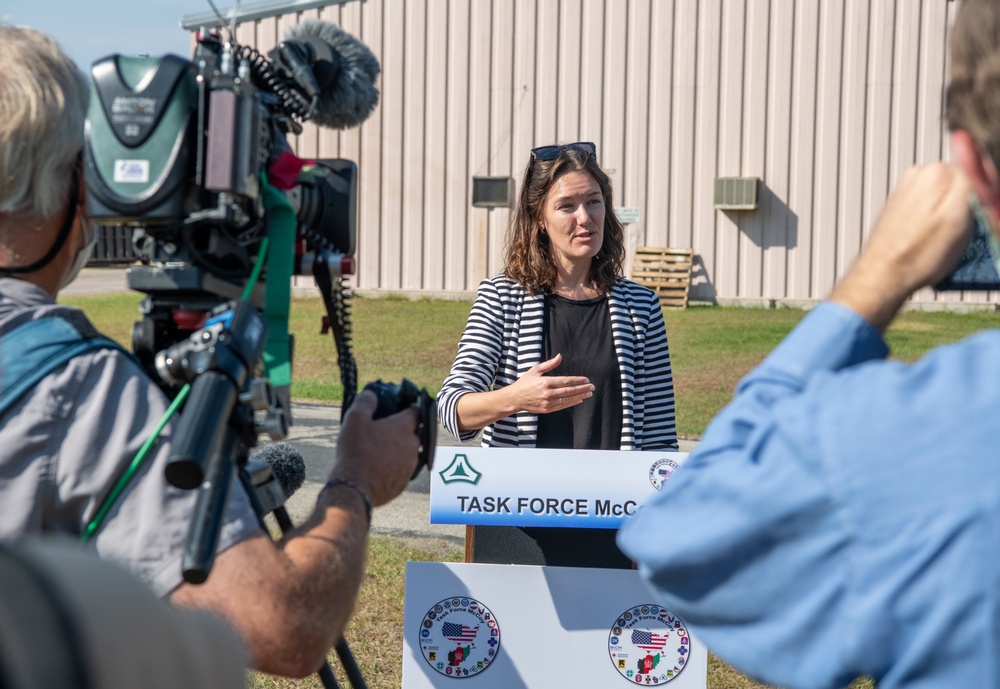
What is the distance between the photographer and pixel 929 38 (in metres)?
19.5

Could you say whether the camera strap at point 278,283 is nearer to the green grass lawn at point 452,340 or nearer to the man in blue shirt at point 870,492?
the man in blue shirt at point 870,492

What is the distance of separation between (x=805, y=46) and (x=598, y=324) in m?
17.9

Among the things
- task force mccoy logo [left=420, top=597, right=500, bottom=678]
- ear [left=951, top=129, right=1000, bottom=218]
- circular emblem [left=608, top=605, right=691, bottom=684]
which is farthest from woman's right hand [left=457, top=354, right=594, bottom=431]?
ear [left=951, top=129, right=1000, bottom=218]

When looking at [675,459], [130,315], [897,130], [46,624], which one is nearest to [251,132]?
[46,624]

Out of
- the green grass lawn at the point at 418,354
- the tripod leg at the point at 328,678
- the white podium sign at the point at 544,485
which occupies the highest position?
the white podium sign at the point at 544,485

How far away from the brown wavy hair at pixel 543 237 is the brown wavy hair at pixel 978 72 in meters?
2.59

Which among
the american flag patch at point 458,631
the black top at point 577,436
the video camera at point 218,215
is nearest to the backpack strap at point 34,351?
the video camera at point 218,215

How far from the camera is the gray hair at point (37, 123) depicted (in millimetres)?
1613

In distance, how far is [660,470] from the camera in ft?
10.9

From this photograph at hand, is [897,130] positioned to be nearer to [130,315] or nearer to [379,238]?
[379,238]

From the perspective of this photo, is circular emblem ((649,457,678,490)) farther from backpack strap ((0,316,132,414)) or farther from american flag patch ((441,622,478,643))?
backpack strap ((0,316,132,414))

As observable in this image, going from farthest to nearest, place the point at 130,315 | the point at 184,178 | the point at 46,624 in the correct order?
the point at 130,315 < the point at 184,178 < the point at 46,624

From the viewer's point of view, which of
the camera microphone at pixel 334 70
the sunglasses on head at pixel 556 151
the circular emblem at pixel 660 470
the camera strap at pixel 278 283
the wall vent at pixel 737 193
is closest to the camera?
the camera strap at pixel 278 283

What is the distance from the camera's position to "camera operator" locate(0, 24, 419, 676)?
152cm
